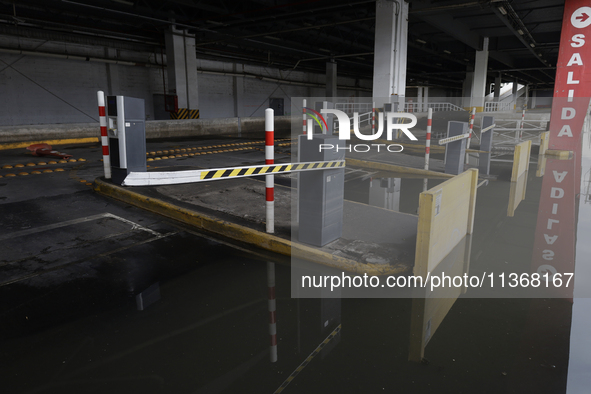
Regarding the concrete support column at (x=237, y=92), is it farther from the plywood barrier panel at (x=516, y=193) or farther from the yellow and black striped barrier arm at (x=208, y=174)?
the yellow and black striped barrier arm at (x=208, y=174)

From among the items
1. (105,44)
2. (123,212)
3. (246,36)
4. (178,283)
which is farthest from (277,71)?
(178,283)

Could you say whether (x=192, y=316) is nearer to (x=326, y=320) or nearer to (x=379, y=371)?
(x=326, y=320)

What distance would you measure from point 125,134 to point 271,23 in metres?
14.9

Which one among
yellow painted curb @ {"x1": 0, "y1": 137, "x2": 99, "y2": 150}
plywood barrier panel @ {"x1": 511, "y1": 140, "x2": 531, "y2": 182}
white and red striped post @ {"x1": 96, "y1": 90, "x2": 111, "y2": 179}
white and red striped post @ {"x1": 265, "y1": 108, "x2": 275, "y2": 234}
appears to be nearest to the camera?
white and red striped post @ {"x1": 265, "y1": 108, "x2": 275, "y2": 234}

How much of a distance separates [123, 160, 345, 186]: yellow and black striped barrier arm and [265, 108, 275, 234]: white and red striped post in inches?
18.2

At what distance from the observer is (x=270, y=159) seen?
14.0 feet

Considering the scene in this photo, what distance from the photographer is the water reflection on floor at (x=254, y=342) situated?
2367mm

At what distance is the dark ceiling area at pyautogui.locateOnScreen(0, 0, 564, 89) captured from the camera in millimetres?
16266

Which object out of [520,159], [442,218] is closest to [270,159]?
[442,218]

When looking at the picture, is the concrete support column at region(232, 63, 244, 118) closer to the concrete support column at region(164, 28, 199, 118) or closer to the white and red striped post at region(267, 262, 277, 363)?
the concrete support column at region(164, 28, 199, 118)

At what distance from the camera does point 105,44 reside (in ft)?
70.7

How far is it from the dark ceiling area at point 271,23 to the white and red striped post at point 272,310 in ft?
45.3

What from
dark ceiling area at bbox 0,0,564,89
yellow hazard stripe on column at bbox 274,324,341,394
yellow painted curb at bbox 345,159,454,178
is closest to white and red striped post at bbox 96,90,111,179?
yellow hazard stripe on column at bbox 274,324,341,394

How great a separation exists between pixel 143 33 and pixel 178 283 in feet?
71.0
